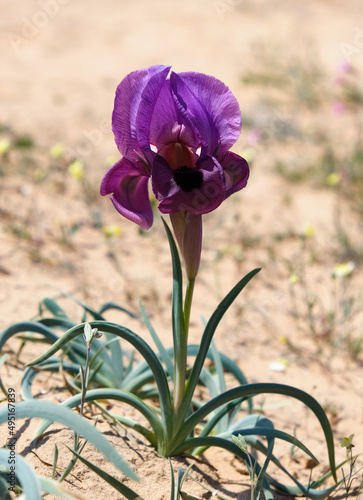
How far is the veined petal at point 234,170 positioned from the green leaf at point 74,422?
666 mm

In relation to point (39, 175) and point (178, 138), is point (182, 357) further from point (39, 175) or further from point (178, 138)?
point (39, 175)

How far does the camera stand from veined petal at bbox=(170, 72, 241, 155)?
134 cm

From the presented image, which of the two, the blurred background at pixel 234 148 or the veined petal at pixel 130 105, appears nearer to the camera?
the veined petal at pixel 130 105

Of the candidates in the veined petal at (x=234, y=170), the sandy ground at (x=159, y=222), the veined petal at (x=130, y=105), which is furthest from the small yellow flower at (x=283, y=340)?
the veined petal at (x=130, y=105)

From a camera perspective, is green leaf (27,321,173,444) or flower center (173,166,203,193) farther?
green leaf (27,321,173,444)

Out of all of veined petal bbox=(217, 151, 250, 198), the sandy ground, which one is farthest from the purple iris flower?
the sandy ground

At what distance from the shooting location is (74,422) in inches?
47.8

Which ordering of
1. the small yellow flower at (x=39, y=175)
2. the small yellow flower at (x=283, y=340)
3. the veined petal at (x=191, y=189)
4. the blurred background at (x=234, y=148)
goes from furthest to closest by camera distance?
1. the small yellow flower at (x=39, y=175)
2. the blurred background at (x=234, y=148)
3. the small yellow flower at (x=283, y=340)
4. the veined petal at (x=191, y=189)

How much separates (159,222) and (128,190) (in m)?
2.13

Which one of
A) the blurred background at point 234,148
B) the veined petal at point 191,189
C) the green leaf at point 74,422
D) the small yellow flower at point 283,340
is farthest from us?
the blurred background at point 234,148

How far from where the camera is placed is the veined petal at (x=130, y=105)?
1.35 meters

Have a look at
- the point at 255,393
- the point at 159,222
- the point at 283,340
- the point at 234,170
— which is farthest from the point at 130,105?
the point at 159,222

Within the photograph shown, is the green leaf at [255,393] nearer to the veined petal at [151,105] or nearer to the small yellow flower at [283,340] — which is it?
the veined petal at [151,105]

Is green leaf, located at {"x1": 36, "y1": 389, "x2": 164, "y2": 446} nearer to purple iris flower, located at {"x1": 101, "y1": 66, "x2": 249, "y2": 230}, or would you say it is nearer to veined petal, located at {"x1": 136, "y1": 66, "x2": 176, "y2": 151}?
purple iris flower, located at {"x1": 101, "y1": 66, "x2": 249, "y2": 230}
